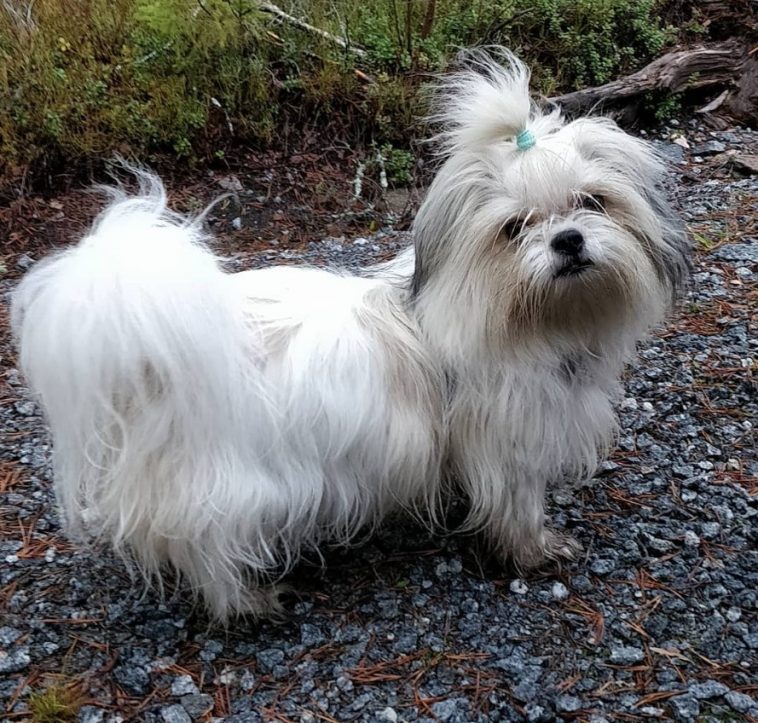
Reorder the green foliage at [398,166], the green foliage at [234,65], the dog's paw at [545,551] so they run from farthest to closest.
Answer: the green foliage at [398,166]
the green foliage at [234,65]
the dog's paw at [545,551]

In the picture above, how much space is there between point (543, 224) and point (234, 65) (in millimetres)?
3890

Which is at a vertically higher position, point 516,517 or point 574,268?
point 574,268

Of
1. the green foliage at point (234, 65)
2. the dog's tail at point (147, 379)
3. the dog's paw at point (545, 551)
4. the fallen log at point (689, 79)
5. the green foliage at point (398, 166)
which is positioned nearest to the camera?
the dog's tail at point (147, 379)

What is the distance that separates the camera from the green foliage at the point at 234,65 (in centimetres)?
530

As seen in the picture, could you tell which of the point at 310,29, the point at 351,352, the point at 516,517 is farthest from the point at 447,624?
the point at 310,29

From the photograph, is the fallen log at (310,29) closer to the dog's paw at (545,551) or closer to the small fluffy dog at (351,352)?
the small fluffy dog at (351,352)

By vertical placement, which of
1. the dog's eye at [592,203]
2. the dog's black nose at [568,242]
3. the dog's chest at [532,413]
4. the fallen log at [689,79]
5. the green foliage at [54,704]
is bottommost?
the green foliage at [54,704]

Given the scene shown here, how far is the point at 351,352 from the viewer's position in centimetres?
240

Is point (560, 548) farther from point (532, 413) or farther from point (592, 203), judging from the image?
point (592, 203)

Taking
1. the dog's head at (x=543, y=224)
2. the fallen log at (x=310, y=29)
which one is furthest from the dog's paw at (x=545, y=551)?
the fallen log at (x=310, y=29)

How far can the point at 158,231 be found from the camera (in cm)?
215

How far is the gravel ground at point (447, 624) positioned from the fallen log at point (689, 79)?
10.4ft

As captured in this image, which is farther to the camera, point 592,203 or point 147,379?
point 592,203

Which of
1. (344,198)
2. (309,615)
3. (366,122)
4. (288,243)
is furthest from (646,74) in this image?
(309,615)
